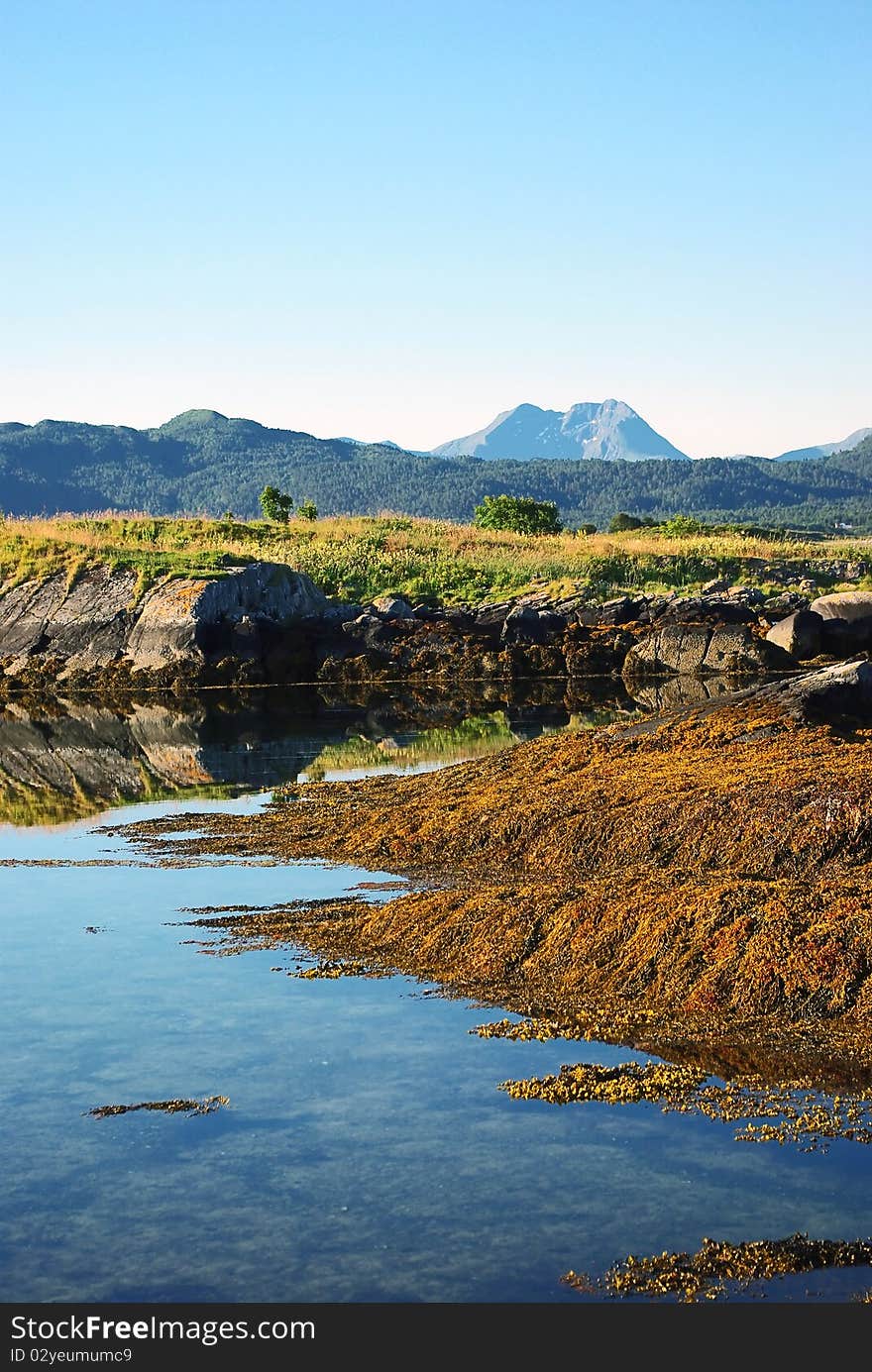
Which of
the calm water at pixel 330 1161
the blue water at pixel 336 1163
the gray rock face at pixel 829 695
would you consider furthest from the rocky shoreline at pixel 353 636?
the blue water at pixel 336 1163

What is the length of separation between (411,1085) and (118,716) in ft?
112

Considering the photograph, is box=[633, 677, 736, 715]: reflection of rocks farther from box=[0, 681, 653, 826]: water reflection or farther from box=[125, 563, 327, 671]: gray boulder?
box=[125, 563, 327, 671]: gray boulder

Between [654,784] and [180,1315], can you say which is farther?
[654,784]

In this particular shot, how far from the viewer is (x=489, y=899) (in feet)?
49.4

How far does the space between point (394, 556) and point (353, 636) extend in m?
17.8

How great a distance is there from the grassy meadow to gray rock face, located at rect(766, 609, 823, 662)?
44.8 ft

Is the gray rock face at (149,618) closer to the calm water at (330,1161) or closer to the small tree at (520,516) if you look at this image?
the calm water at (330,1161)

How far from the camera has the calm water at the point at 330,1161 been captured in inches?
318

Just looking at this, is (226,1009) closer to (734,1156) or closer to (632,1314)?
(734,1156)

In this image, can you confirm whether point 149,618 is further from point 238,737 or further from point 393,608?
point 238,737

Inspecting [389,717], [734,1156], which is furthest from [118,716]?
[734,1156]

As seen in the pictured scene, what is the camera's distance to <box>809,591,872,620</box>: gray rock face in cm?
5203

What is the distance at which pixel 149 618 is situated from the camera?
55844mm

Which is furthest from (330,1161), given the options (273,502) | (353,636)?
(273,502)
